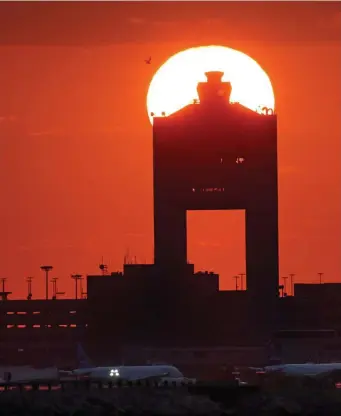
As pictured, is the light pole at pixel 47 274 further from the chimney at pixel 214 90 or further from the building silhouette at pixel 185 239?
the chimney at pixel 214 90

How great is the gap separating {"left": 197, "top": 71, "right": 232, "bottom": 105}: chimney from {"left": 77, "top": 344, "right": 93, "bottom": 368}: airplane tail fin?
60.2 ft

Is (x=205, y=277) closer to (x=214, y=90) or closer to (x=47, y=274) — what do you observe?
(x=47, y=274)

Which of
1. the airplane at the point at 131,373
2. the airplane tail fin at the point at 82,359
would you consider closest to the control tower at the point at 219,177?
the airplane tail fin at the point at 82,359

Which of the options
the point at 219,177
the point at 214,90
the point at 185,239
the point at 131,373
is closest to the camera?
the point at 131,373

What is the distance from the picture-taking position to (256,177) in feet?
301

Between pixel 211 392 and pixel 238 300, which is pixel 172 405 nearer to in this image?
pixel 211 392

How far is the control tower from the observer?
89.3 metres

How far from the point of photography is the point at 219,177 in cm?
9119

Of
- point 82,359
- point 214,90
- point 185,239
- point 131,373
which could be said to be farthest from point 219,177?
point 131,373

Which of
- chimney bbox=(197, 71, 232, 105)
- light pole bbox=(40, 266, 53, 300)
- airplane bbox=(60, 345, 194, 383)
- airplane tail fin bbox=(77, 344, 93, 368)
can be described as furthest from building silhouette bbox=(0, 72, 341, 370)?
airplane bbox=(60, 345, 194, 383)

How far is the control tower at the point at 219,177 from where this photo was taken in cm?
8931

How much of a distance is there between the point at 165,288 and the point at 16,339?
1358 centimetres

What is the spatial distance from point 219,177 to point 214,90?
21.4ft

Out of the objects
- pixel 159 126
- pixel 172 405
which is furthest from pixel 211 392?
pixel 159 126
